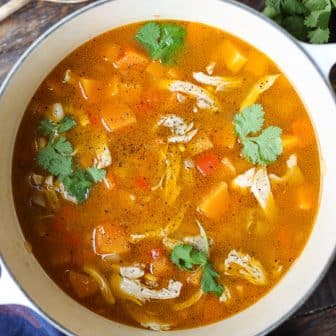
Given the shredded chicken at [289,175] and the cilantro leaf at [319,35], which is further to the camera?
the shredded chicken at [289,175]

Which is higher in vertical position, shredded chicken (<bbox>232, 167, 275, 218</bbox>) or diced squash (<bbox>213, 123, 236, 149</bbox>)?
diced squash (<bbox>213, 123, 236, 149</bbox>)

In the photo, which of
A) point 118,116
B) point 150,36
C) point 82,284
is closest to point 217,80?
point 150,36

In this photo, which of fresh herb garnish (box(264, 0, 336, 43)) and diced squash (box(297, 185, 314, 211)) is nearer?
fresh herb garnish (box(264, 0, 336, 43))

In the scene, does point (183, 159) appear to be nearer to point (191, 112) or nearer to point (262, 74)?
point (191, 112)

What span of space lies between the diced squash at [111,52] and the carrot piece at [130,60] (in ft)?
0.06

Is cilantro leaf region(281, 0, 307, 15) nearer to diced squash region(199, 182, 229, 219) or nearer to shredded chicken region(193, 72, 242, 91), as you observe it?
shredded chicken region(193, 72, 242, 91)

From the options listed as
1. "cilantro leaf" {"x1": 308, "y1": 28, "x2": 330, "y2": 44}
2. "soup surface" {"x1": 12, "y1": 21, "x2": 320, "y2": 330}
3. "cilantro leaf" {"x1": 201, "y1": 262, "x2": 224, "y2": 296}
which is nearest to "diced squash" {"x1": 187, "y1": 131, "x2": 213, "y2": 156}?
"soup surface" {"x1": 12, "y1": 21, "x2": 320, "y2": 330}

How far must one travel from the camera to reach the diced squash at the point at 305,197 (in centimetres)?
290

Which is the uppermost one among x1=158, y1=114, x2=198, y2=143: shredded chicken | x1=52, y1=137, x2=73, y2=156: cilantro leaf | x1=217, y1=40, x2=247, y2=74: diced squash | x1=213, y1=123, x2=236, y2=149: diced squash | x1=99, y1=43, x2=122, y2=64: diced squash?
x1=99, y1=43, x2=122, y2=64: diced squash

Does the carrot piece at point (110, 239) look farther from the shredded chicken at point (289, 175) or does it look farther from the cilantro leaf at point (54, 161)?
the shredded chicken at point (289, 175)

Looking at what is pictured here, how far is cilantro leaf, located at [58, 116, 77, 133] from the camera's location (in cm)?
288

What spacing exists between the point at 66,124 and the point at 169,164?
1.50ft

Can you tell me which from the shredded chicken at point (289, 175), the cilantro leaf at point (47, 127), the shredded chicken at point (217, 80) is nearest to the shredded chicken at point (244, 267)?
the shredded chicken at point (289, 175)

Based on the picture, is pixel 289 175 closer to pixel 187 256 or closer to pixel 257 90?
pixel 257 90
